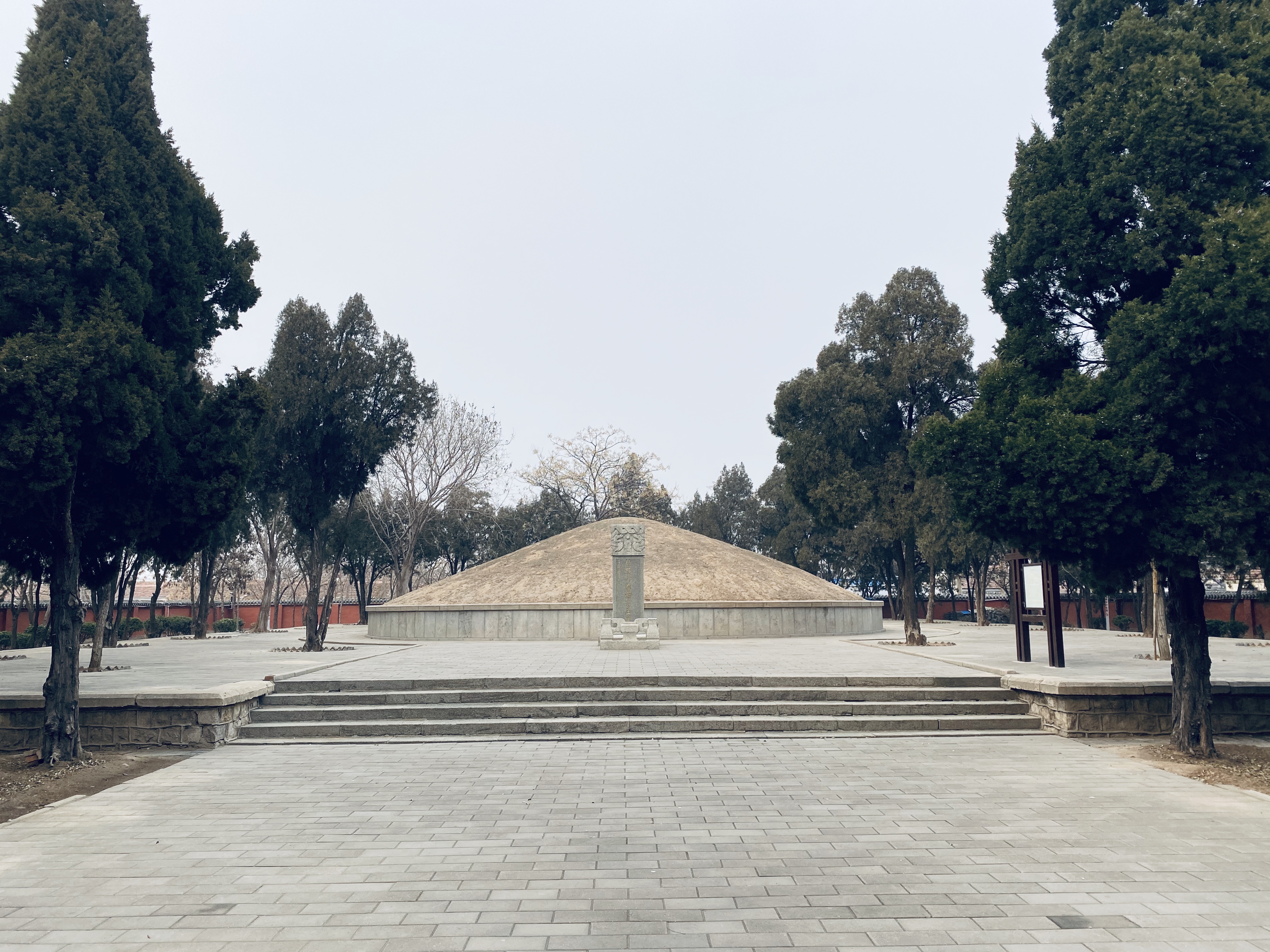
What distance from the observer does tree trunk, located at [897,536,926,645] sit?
2248cm

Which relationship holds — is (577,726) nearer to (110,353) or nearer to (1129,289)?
(110,353)

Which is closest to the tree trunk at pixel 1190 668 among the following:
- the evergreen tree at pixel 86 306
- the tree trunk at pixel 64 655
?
the evergreen tree at pixel 86 306

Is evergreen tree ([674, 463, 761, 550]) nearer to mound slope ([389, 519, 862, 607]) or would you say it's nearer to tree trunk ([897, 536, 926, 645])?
mound slope ([389, 519, 862, 607])

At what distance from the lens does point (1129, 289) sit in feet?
31.1

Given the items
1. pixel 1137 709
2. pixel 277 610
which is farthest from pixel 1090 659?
pixel 277 610

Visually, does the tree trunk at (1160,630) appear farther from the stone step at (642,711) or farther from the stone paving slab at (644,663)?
the stone step at (642,711)

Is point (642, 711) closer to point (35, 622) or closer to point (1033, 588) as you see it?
point (1033, 588)

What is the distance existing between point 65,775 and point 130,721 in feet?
4.37

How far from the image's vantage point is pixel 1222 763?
8.66 meters

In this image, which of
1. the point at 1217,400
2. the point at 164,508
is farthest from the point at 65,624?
the point at 1217,400

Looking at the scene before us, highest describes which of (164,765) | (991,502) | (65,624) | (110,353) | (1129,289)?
(1129,289)

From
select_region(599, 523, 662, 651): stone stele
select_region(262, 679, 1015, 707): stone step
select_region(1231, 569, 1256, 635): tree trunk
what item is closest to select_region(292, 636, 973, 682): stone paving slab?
select_region(262, 679, 1015, 707): stone step

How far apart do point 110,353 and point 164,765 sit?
4565 millimetres

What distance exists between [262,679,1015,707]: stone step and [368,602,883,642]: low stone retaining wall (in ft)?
40.0
